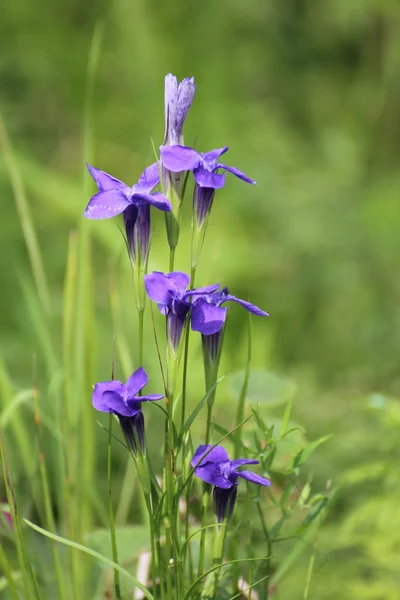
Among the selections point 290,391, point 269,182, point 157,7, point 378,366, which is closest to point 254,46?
point 157,7

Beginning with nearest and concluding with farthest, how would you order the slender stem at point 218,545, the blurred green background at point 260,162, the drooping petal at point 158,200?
the drooping petal at point 158,200 → the slender stem at point 218,545 → the blurred green background at point 260,162

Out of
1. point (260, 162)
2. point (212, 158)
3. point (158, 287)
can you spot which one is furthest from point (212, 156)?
point (260, 162)

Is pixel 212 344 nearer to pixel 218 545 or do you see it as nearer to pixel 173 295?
pixel 173 295

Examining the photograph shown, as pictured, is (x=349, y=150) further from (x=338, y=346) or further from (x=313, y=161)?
(x=338, y=346)

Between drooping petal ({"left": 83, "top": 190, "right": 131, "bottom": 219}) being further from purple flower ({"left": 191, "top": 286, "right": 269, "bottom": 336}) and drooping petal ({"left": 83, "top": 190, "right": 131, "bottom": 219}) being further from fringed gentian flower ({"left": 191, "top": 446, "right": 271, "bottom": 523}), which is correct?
fringed gentian flower ({"left": 191, "top": 446, "right": 271, "bottom": 523})

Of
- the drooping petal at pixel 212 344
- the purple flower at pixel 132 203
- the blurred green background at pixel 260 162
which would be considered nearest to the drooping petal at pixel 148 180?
the purple flower at pixel 132 203

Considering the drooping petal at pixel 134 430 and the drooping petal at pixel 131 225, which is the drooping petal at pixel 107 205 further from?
the drooping petal at pixel 134 430

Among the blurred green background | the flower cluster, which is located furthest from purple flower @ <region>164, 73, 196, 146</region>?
the blurred green background
